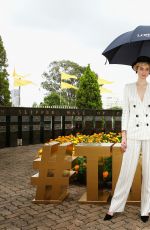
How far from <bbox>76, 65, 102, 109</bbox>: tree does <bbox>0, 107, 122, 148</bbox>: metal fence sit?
10242 millimetres

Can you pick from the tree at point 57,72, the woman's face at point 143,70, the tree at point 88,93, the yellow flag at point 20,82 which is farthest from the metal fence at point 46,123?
the tree at point 57,72

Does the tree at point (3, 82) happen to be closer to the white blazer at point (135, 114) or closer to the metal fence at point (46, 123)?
the metal fence at point (46, 123)

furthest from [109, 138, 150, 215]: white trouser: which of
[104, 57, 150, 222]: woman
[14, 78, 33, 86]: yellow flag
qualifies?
[14, 78, 33, 86]: yellow flag

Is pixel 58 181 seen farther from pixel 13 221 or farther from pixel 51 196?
pixel 13 221

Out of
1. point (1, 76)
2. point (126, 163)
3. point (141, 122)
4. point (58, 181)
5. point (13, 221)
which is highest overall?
point (1, 76)

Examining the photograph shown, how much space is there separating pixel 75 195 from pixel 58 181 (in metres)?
0.70

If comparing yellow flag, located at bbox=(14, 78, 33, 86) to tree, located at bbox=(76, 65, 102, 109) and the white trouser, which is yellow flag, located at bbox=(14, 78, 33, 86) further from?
the white trouser

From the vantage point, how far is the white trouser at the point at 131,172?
4.47 m

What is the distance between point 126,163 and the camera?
451 centimetres

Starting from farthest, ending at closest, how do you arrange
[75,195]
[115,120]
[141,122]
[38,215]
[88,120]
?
[115,120] < [88,120] < [75,195] < [38,215] < [141,122]

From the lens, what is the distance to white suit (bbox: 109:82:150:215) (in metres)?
4.45

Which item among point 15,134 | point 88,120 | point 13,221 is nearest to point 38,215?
point 13,221

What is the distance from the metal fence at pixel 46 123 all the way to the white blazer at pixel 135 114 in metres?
9.44

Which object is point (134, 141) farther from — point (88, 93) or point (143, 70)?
point (88, 93)
